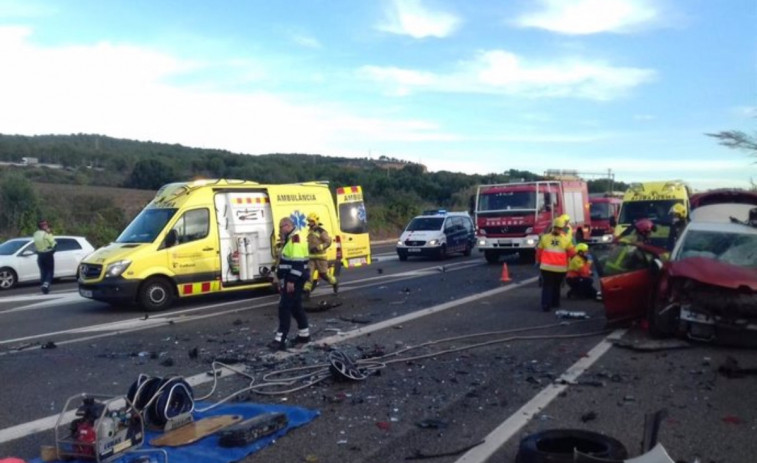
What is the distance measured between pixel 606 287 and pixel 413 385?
411 cm

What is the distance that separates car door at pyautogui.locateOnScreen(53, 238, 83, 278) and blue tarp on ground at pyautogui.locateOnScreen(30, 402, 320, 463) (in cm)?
1610

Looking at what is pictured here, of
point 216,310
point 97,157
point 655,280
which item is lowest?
point 216,310

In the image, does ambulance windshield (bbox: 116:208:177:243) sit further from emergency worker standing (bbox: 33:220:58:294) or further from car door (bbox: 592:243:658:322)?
car door (bbox: 592:243:658:322)

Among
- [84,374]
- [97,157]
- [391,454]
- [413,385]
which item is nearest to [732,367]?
[413,385]

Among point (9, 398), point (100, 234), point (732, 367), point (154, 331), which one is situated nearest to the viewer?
point (9, 398)

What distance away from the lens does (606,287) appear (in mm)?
10555

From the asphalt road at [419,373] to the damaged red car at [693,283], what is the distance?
0.28 metres

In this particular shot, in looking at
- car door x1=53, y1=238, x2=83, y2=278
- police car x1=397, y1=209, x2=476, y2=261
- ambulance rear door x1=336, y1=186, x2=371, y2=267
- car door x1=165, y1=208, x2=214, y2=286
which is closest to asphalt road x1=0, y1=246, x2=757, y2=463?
car door x1=165, y1=208, x2=214, y2=286

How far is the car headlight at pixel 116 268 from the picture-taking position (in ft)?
44.9

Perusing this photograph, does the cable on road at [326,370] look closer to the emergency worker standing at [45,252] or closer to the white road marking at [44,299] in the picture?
the white road marking at [44,299]

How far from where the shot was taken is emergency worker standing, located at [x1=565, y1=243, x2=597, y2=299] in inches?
555

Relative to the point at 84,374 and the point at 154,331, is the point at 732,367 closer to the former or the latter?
the point at 84,374

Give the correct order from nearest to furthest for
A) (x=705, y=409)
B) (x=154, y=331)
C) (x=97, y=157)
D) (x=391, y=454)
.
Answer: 1. (x=391, y=454)
2. (x=705, y=409)
3. (x=154, y=331)
4. (x=97, y=157)

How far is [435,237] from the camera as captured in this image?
2559 cm
